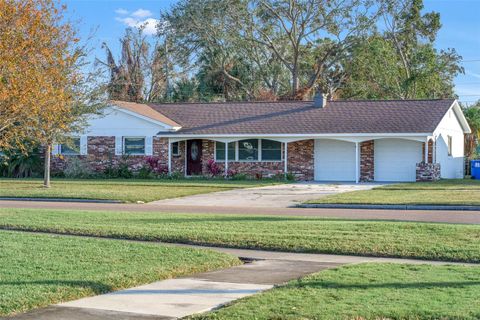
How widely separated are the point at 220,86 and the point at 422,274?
53.3 metres

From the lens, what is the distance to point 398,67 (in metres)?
59.2

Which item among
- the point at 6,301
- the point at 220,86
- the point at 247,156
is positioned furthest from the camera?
the point at 220,86

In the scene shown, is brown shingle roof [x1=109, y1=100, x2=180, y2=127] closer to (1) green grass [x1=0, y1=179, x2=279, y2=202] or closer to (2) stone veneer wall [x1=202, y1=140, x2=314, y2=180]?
(2) stone veneer wall [x1=202, y1=140, x2=314, y2=180]

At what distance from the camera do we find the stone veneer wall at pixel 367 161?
36438 mm

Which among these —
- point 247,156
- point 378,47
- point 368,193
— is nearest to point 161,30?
point 378,47

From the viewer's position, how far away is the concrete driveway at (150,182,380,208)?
23.7m

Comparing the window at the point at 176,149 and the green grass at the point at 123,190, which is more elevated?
the window at the point at 176,149

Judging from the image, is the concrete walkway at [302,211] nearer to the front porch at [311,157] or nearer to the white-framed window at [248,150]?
the front porch at [311,157]

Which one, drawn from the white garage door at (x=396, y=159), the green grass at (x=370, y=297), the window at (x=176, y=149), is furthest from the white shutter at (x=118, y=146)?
the green grass at (x=370, y=297)

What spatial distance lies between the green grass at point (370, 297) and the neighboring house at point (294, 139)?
989 inches

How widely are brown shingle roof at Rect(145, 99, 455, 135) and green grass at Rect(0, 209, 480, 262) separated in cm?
1869

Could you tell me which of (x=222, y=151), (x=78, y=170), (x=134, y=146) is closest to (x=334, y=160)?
(x=222, y=151)

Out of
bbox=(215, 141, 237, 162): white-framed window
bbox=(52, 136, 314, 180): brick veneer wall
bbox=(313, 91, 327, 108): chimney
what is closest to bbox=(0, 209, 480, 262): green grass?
bbox=(52, 136, 314, 180): brick veneer wall

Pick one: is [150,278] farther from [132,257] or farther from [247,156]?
[247,156]
